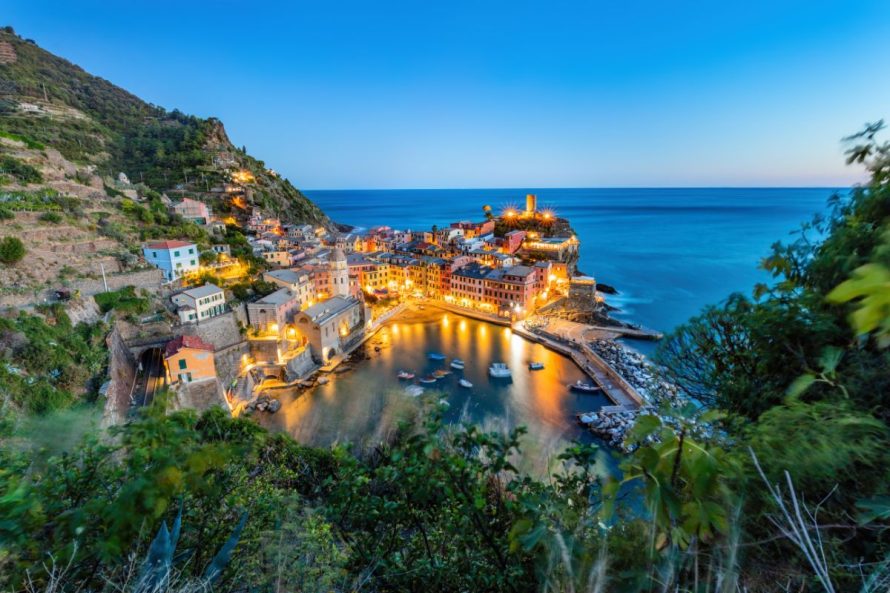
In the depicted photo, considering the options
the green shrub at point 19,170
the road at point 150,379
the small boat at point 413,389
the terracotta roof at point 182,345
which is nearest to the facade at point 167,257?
the road at point 150,379

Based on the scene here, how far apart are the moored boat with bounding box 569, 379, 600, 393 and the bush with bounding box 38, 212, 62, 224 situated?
24149mm

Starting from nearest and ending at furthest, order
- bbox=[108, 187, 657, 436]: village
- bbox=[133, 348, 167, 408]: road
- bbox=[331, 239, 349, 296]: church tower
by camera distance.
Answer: bbox=[133, 348, 167, 408]: road < bbox=[108, 187, 657, 436]: village < bbox=[331, 239, 349, 296]: church tower

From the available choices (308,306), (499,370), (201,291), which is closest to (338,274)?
(308,306)

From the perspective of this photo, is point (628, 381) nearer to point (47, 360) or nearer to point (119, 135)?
point (47, 360)

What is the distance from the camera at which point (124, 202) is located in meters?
20.5

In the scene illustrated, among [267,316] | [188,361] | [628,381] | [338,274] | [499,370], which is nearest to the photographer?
[188,361]

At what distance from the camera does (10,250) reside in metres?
12.6

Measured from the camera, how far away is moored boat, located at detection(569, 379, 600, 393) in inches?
665

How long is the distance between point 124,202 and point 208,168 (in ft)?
71.8

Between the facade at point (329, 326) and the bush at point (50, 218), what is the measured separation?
1052 cm

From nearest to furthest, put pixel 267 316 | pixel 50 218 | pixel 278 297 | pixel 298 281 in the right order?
pixel 50 218 < pixel 267 316 < pixel 278 297 < pixel 298 281

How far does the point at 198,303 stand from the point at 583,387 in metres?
17.8

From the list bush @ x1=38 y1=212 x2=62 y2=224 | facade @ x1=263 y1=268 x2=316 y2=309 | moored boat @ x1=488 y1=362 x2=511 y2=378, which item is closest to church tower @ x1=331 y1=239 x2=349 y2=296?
facade @ x1=263 y1=268 x2=316 y2=309

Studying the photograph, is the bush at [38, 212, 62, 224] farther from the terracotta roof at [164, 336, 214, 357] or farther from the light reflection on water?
the light reflection on water
